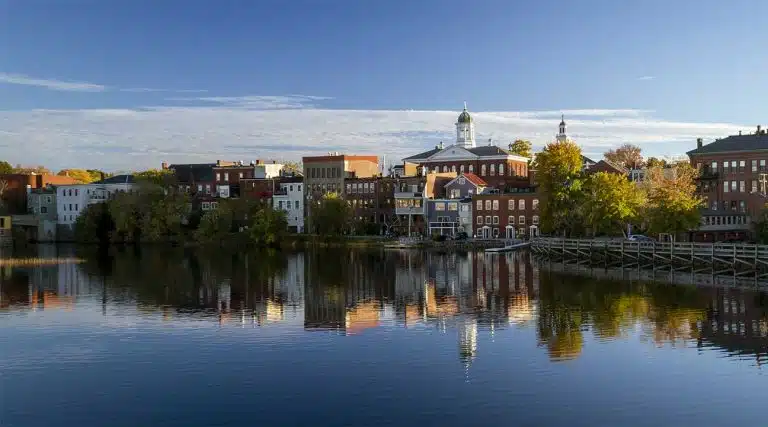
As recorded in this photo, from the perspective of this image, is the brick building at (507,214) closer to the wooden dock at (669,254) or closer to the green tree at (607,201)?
the wooden dock at (669,254)

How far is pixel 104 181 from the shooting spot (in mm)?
137625

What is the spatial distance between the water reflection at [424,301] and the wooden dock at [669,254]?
379cm

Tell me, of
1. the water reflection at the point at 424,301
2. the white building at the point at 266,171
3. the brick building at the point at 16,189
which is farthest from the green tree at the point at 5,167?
the water reflection at the point at 424,301

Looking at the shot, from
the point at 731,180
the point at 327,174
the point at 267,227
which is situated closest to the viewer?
the point at 731,180

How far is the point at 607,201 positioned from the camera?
7275 cm

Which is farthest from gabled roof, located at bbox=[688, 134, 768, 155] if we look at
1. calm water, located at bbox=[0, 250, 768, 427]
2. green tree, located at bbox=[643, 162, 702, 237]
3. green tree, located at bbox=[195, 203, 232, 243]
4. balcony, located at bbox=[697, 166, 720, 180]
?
green tree, located at bbox=[195, 203, 232, 243]

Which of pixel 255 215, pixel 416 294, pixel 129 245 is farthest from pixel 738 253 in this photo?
pixel 129 245

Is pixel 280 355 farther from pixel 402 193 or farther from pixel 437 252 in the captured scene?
pixel 402 193

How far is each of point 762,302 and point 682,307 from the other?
Answer: 4.10 metres

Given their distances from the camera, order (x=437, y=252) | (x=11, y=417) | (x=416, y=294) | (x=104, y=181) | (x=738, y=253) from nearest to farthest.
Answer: (x=11, y=417)
(x=416, y=294)
(x=738, y=253)
(x=437, y=252)
(x=104, y=181)

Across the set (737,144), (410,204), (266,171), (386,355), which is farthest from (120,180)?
(386,355)

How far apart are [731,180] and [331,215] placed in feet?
Answer: 160

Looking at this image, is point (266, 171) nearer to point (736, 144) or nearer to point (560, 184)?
point (560, 184)

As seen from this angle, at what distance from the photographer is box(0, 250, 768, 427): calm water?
22391mm
